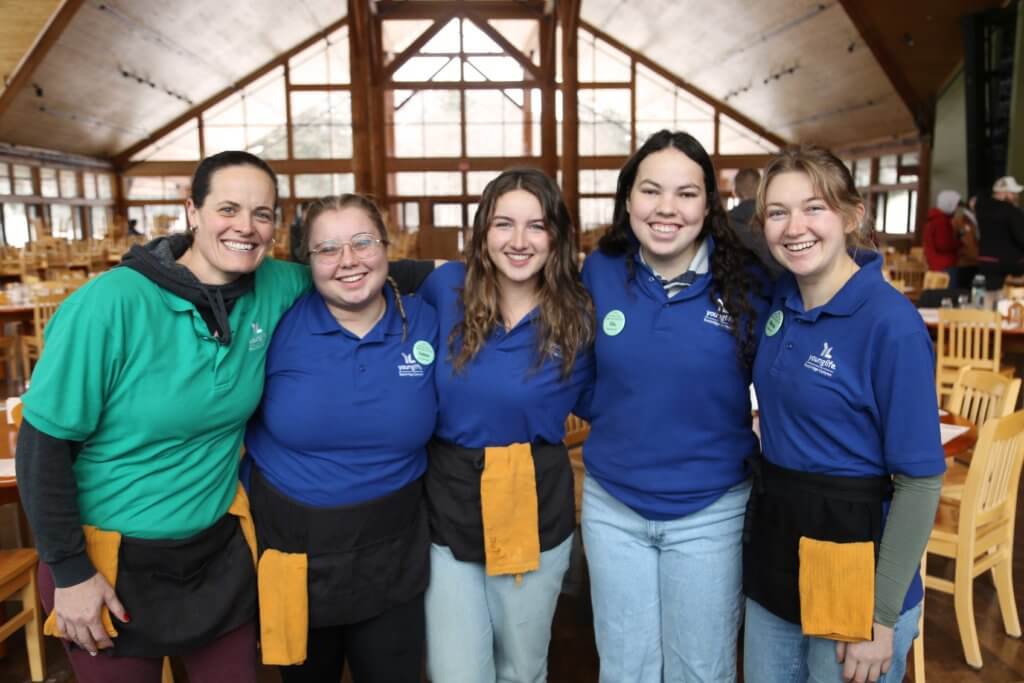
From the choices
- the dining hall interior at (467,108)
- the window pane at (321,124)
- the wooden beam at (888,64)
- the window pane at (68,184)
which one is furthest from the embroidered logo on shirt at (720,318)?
Answer: the window pane at (68,184)

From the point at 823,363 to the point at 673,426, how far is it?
1.13 feet

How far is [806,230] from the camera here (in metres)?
1.44

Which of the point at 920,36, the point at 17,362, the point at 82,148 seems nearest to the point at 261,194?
the point at 17,362

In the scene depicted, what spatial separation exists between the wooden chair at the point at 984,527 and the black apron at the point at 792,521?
1.20 m

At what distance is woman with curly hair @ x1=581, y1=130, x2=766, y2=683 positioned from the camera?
5.30ft

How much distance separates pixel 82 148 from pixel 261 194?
1700 centimetres

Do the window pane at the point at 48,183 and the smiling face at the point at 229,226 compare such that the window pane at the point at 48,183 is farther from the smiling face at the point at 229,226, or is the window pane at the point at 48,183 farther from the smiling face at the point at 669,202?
the smiling face at the point at 669,202

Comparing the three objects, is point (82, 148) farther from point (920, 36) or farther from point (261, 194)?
point (261, 194)

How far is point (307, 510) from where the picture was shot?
1.60 m

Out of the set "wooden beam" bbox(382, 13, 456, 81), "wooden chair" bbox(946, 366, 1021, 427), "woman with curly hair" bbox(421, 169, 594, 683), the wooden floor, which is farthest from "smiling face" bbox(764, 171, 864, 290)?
"wooden beam" bbox(382, 13, 456, 81)

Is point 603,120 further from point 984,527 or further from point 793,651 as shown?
point 793,651

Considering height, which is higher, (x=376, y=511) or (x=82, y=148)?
(x=82, y=148)

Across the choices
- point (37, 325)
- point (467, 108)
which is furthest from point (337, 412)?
point (467, 108)

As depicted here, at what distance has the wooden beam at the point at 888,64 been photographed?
37.1ft
